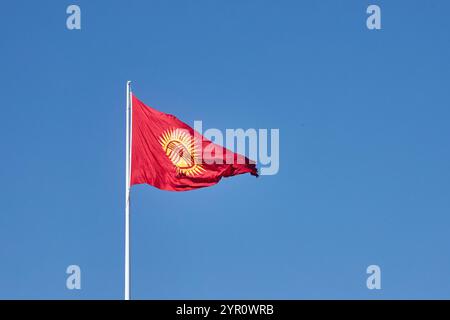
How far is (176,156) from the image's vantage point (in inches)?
2119

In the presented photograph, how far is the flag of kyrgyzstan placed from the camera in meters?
53.7

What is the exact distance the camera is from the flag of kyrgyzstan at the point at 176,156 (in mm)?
53656
